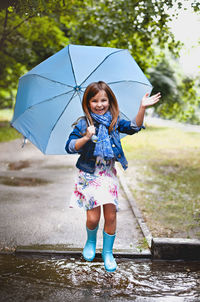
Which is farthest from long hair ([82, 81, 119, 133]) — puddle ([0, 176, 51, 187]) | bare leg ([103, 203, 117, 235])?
puddle ([0, 176, 51, 187])

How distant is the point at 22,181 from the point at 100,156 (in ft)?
19.2

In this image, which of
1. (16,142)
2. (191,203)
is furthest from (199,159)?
(16,142)

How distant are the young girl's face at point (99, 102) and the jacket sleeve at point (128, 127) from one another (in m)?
0.24

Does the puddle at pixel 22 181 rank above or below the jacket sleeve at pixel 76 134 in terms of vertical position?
below

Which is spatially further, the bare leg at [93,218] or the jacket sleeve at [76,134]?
the bare leg at [93,218]

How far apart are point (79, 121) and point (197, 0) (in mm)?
3417

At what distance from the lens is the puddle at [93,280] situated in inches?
130

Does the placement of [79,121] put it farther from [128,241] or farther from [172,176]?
[172,176]

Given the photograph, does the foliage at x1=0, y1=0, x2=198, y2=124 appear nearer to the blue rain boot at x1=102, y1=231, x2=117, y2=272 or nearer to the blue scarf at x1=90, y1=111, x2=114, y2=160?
the blue scarf at x1=90, y1=111, x2=114, y2=160

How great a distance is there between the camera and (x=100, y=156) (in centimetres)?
337

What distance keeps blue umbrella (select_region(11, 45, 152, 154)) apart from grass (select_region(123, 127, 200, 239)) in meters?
2.17

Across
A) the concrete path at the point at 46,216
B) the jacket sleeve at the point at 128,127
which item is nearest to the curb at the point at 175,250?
the concrete path at the point at 46,216

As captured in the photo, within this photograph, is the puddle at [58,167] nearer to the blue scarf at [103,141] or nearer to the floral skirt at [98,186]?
the floral skirt at [98,186]

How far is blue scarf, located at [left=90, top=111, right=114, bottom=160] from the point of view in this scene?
3322 millimetres
